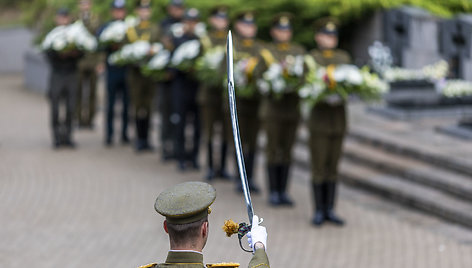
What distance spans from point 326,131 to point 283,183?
1.22 meters

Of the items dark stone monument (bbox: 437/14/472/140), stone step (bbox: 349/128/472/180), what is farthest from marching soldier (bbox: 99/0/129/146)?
dark stone monument (bbox: 437/14/472/140)

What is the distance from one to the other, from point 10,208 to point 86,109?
508cm

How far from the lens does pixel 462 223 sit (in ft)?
28.5

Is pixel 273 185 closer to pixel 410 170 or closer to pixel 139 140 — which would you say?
pixel 410 170

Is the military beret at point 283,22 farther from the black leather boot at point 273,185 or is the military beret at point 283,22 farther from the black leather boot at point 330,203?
the black leather boot at point 330,203

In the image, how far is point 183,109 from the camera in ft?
36.8

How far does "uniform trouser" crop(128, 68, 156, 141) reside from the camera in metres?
12.2

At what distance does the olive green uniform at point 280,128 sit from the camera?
9.17 metres

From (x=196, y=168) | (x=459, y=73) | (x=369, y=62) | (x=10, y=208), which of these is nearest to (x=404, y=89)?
(x=459, y=73)

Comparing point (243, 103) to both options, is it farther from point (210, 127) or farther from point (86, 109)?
point (86, 109)

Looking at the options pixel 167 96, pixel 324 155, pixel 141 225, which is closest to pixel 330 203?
pixel 324 155

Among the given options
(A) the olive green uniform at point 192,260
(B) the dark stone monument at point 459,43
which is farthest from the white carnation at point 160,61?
(A) the olive green uniform at point 192,260

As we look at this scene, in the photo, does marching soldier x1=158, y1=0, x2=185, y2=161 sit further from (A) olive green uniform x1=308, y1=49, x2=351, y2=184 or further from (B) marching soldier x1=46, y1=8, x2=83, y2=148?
(A) olive green uniform x1=308, y1=49, x2=351, y2=184

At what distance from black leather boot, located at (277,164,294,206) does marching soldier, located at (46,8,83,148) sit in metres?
4.18
